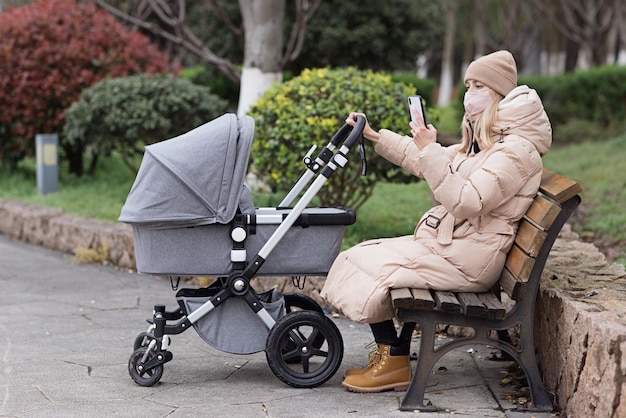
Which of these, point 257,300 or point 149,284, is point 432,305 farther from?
point 149,284

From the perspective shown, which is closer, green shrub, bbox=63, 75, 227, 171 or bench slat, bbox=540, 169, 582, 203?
bench slat, bbox=540, 169, 582, 203

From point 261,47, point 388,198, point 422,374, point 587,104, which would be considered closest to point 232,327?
point 422,374

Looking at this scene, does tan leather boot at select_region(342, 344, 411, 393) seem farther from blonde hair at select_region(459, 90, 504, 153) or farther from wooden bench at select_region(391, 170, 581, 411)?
blonde hair at select_region(459, 90, 504, 153)

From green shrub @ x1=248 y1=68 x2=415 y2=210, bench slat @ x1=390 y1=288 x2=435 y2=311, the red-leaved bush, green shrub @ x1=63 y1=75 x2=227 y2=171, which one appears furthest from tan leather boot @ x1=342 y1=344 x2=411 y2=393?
the red-leaved bush

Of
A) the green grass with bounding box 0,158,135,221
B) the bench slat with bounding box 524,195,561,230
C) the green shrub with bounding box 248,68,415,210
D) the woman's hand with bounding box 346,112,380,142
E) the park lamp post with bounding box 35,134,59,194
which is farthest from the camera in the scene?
the park lamp post with bounding box 35,134,59,194

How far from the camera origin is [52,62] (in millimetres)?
10789

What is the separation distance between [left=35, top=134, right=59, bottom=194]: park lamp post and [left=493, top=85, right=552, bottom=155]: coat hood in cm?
707

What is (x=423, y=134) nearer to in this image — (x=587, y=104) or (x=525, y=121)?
(x=525, y=121)

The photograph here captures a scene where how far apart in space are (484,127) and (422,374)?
44.6 inches

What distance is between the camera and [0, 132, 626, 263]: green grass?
8.09 meters

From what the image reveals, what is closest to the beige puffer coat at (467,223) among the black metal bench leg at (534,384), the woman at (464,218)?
the woman at (464,218)

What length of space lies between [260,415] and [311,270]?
0.80 metres

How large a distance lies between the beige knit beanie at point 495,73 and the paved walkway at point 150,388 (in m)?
1.43

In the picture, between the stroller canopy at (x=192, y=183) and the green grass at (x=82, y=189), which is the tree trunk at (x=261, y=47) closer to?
the green grass at (x=82, y=189)
